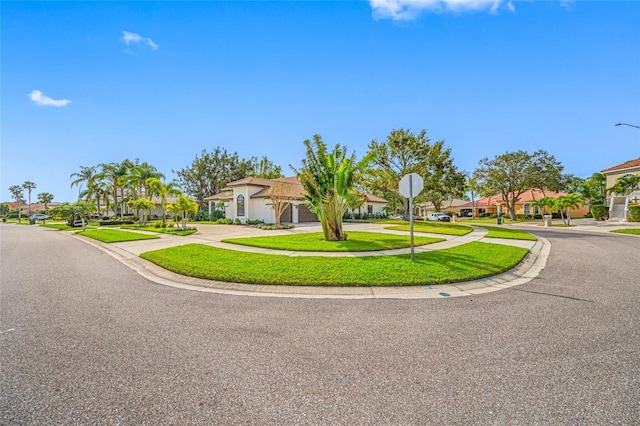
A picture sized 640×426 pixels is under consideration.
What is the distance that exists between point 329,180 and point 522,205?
55423mm

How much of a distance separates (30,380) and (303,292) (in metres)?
4.14

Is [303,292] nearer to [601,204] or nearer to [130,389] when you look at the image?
[130,389]

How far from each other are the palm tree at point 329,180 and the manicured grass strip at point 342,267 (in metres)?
4.22

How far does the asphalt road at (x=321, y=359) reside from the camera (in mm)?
2504

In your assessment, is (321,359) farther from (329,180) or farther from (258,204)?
(258,204)

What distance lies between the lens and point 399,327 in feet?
14.1

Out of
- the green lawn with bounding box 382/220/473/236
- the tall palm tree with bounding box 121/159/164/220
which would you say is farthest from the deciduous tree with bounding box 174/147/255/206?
the green lawn with bounding box 382/220/473/236

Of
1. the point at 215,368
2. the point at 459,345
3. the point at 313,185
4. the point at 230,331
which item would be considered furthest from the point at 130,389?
the point at 313,185

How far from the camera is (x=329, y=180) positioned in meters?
13.2

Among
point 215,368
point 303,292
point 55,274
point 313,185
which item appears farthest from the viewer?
point 313,185

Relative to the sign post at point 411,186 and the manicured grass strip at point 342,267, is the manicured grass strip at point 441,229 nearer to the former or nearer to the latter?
the manicured grass strip at point 342,267

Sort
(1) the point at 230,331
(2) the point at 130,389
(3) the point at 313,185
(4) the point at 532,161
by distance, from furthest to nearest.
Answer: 1. (4) the point at 532,161
2. (3) the point at 313,185
3. (1) the point at 230,331
4. (2) the point at 130,389

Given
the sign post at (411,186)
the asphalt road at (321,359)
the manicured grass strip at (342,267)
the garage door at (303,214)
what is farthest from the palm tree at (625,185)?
the sign post at (411,186)

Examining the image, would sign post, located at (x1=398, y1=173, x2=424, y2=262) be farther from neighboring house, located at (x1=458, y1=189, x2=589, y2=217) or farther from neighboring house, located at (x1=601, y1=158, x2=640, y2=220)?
neighboring house, located at (x1=458, y1=189, x2=589, y2=217)
